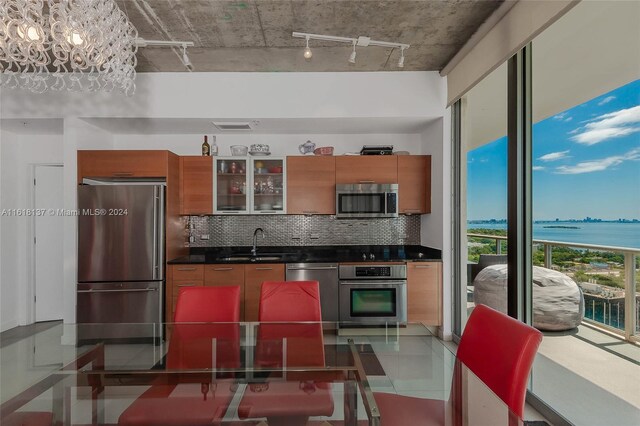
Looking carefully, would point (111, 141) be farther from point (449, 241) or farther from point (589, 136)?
point (589, 136)

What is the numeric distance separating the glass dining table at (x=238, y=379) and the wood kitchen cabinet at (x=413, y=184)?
216cm

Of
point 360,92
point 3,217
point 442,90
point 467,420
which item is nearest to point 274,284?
point 467,420

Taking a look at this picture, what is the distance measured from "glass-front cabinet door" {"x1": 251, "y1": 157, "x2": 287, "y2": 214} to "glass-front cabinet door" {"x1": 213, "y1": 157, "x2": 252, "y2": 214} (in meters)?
0.09

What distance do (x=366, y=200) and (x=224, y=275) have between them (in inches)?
70.6

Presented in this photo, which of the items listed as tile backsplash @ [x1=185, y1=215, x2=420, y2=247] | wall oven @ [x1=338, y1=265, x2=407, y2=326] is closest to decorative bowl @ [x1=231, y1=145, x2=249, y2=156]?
tile backsplash @ [x1=185, y1=215, x2=420, y2=247]

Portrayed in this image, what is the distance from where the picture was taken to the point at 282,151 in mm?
4258

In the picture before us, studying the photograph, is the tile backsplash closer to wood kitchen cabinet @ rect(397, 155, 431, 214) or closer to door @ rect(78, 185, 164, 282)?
wood kitchen cabinet @ rect(397, 155, 431, 214)

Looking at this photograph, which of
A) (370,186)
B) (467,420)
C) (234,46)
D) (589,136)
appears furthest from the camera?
(370,186)

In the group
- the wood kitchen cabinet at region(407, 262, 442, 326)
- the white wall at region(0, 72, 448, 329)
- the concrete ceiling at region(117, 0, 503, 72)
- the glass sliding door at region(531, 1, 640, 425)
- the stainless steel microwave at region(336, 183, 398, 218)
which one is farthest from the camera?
the stainless steel microwave at region(336, 183, 398, 218)

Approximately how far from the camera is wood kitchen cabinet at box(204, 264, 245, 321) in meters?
3.55

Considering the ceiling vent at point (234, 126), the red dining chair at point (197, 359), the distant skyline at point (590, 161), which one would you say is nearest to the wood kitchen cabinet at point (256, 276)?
the red dining chair at point (197, 359)

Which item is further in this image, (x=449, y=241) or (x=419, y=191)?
(x=419, y=191)

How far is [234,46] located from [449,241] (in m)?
2.90

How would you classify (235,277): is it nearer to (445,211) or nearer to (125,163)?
(125,163)
